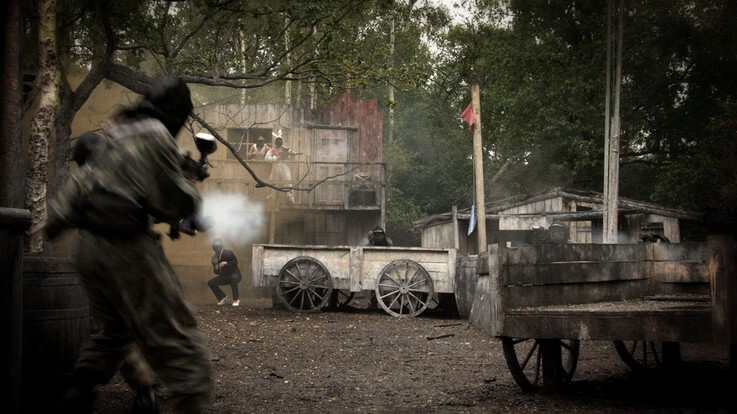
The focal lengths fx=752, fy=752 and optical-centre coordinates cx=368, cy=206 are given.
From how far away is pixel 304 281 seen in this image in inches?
611

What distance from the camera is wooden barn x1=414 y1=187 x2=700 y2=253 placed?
23172 mm

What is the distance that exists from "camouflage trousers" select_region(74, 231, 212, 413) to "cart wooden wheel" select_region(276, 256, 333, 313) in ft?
38.7

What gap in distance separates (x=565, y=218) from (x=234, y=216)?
10580 millimetres

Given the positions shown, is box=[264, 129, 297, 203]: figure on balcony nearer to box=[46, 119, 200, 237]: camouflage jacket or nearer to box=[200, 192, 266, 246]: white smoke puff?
box=[200, 192, 266, 246]: white smoke puff

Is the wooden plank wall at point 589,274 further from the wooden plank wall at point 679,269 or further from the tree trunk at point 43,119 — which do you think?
the tree trunk at point 43,119

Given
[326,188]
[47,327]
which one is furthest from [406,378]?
[326,188]

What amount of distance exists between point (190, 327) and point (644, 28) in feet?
95.0

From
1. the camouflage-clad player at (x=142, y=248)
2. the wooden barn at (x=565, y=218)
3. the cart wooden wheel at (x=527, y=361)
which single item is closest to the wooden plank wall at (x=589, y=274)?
the cart wooden wheel at (x=527, y=361)

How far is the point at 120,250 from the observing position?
11.7ft

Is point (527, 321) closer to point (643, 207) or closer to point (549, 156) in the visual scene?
point (643, 207)

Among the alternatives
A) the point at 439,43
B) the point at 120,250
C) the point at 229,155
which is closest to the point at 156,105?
the point at 120,250

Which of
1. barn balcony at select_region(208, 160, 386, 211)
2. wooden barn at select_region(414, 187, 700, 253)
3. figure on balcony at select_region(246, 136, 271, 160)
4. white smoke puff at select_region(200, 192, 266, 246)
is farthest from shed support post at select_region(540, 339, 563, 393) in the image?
figure on balcony at select_region(246, 136, 271, 160)

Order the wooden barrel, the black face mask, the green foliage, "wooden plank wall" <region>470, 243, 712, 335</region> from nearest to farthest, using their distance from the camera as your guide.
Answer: the black face mask
the wooden barrel
"wooden plank wall" <region>470, 243, 712, 335</region>
the green foliage

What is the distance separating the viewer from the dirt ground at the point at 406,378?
234 inches
